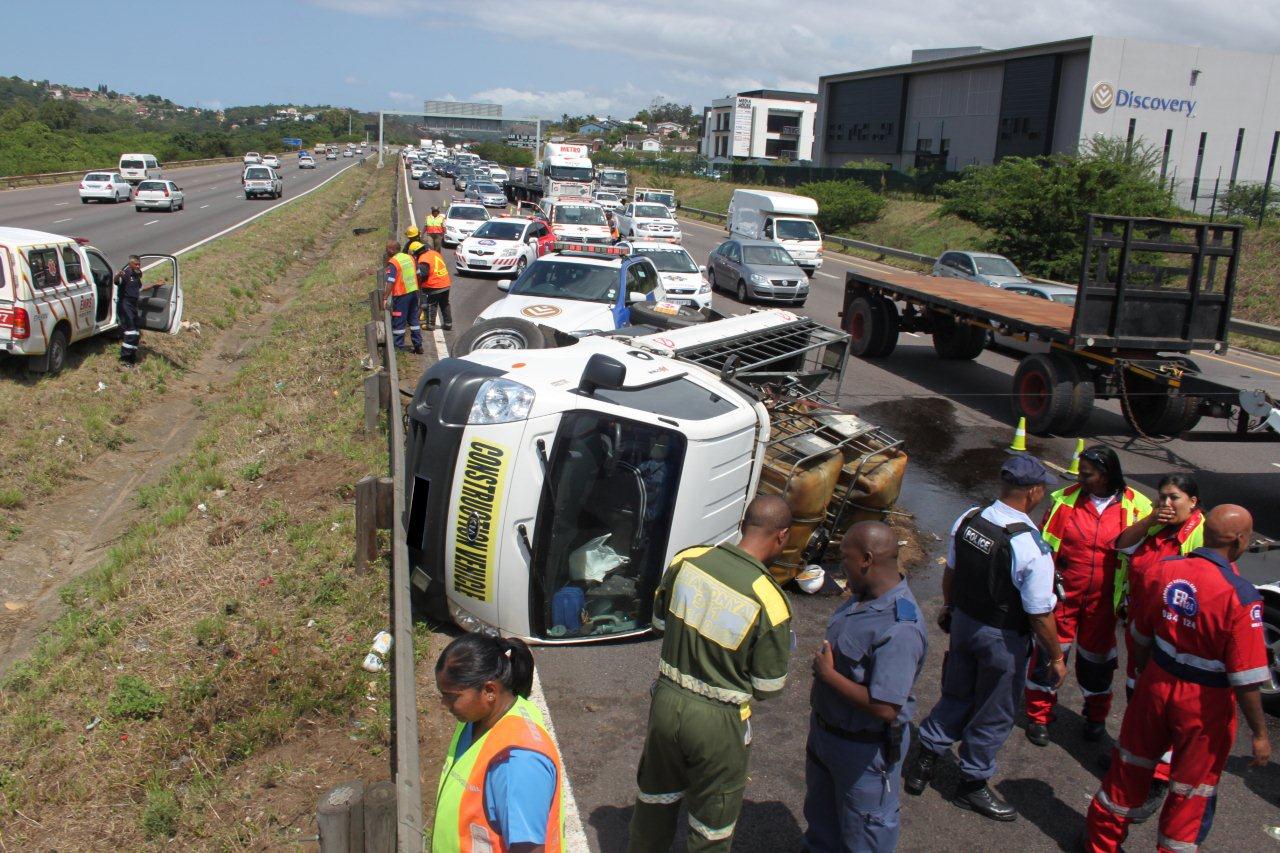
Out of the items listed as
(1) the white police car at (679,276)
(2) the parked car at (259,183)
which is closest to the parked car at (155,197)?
(2) the parked car at (259,183)

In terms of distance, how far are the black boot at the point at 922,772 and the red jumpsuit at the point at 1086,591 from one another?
0.85m

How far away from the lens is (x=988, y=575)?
473 cm

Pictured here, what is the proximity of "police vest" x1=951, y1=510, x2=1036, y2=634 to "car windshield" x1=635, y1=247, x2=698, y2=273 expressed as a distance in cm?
1607

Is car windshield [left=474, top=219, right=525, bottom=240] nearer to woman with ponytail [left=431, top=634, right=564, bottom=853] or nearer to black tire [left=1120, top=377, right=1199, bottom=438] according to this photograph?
black tire [left=1120, top=377, right=1199, bottom=438]

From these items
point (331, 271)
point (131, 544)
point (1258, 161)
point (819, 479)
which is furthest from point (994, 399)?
point (1258, 161)

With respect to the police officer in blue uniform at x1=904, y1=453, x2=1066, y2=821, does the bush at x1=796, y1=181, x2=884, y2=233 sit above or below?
above

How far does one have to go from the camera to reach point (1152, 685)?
430cm

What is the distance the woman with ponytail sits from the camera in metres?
2.83

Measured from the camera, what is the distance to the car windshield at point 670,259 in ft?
A: 68.0

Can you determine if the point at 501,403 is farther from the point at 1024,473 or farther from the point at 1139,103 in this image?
the point at 1139,103

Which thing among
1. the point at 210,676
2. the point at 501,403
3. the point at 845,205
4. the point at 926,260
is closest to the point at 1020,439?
the point at 501,403

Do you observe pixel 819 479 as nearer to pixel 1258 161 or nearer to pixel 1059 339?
pixel 1059 339

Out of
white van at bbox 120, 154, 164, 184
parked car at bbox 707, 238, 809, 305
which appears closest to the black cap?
parked car at bbox 707, 238, 809, 305

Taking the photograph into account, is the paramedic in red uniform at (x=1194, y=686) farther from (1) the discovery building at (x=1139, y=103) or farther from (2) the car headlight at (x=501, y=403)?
(1) the discovery building at (x=1139, y=103)
